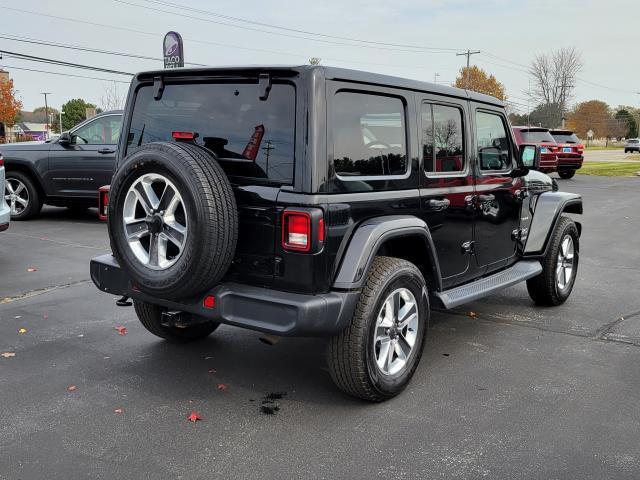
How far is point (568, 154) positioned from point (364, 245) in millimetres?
21049

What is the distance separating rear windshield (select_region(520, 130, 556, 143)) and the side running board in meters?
16.8

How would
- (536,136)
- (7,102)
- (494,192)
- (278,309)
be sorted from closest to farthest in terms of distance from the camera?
(278,309), (494,192), (536,136), (7,102)

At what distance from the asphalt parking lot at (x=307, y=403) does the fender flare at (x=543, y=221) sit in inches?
24.2

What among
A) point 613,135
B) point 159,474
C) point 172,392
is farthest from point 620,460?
point 613,135

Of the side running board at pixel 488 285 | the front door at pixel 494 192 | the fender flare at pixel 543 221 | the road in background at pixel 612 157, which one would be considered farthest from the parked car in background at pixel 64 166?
the road in background at pixel 612 157

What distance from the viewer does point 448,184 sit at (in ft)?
14.3

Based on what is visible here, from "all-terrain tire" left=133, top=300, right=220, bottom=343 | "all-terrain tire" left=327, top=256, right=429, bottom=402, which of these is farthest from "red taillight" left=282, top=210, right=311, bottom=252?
"all-terrain tire" left=133, top=300, right=220, bottom=343

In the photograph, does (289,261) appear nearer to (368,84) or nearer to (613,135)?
(368,84)

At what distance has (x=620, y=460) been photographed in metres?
3.08

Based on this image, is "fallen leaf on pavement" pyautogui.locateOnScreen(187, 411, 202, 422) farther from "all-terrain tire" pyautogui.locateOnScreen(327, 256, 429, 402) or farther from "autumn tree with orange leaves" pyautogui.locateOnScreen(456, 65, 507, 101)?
"autumn tree with orange leaves" pyautogui.locateOnScreen(456, 65, 507, 101)

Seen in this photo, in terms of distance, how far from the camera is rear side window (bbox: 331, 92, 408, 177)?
11.5ft

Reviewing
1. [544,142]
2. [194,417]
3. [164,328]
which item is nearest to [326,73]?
[194,417]

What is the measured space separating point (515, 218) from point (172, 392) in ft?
10.3

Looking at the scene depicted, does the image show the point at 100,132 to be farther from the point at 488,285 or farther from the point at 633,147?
the point at 633,147
